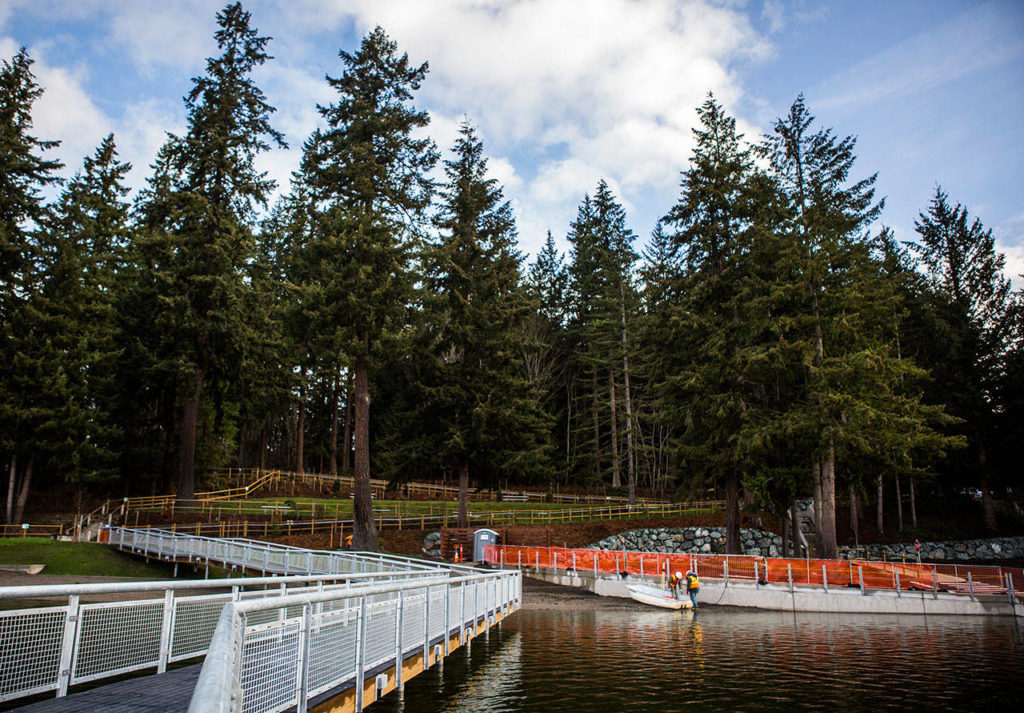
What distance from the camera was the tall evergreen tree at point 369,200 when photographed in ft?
93.9

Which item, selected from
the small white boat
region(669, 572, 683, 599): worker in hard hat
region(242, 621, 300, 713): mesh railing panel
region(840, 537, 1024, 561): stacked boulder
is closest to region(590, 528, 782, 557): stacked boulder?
region(840, 537, 1024, 561): stacked boulder

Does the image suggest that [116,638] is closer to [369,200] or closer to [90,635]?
[90,635]

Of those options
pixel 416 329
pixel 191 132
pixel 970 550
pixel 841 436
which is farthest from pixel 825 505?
pixel 191 132

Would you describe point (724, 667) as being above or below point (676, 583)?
above

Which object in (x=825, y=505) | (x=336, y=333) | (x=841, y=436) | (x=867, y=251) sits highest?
(x=867, y=251)

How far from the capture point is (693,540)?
39.4 m

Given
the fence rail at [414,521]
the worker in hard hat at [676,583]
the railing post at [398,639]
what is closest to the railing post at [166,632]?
the railing post at [398,639]

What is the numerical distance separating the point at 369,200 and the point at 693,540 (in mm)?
26793

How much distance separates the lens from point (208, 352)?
35.3 meters

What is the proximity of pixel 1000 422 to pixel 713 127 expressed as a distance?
33.6m

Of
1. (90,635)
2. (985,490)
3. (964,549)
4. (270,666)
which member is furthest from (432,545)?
(985,490)

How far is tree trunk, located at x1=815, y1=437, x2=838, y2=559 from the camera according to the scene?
26.1 metres

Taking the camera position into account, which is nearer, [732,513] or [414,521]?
[732,513]

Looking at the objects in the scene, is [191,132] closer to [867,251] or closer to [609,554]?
[609,554]
